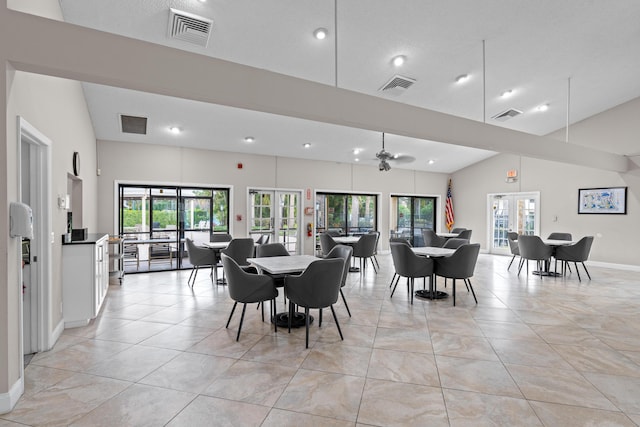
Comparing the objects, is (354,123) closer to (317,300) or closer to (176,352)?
(317,300)

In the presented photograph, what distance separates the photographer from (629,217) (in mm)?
7105

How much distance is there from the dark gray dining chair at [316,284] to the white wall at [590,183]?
25.5 ft

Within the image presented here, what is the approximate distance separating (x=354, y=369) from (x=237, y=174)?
19.5 ft

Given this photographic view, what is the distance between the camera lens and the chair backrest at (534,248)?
6.05m

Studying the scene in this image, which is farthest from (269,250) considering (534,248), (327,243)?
(534,248)

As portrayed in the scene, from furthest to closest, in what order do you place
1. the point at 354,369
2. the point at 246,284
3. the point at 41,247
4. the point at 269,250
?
the point at 269,250 < the point at 246,284 < the point at 41,247 < the point at 354,369

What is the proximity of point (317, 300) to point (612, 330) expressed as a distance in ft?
10.8

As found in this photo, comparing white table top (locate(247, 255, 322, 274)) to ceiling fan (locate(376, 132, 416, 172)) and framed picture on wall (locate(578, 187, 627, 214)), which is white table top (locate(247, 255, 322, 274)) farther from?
framed picture on wall (locate(578, 187, 627, 214))

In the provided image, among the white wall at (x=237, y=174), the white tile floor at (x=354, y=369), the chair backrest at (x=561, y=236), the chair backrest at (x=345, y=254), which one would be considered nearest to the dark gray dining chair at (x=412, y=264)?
the white tile floor at (x=354, y=369)

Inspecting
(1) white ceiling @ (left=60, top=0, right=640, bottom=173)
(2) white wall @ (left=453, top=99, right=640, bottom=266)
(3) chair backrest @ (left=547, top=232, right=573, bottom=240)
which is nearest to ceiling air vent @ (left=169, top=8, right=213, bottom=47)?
(1) white ceiling @ (left=60, top=0, right=640, bottom=173)

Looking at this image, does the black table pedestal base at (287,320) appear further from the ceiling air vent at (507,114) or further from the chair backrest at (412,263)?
the ceiling air vent at (507,114)

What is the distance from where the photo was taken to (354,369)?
260 centimetres

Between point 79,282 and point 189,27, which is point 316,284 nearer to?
point 79,282

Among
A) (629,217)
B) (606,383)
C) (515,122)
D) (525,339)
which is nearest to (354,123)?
(525,339)
